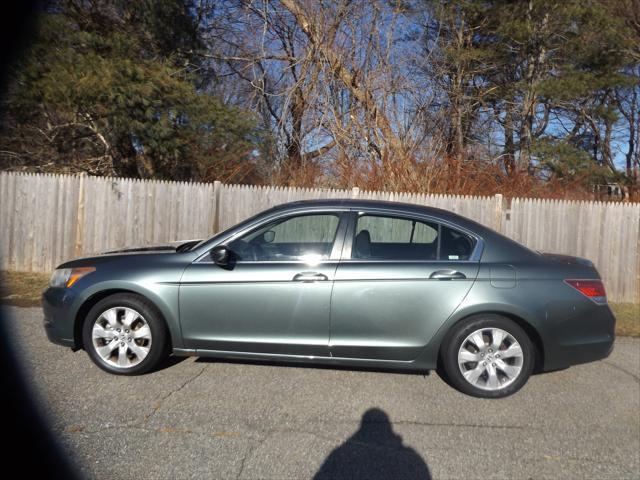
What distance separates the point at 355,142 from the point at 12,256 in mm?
7912

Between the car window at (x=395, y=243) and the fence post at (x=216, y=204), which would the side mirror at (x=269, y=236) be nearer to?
the car window at (x=395, y=243)

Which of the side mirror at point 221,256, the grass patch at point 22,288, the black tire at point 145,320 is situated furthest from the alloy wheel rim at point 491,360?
the grass patch at point 22,288

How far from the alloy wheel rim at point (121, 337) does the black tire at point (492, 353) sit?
2552 mm

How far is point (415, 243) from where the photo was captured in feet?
14.5

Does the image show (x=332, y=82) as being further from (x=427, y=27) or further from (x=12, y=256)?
(x=12, y=256)

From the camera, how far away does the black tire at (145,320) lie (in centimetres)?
404

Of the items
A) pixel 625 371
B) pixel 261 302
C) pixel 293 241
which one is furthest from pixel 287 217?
pixel 625 371

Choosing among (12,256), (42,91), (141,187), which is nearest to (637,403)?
(141,187)

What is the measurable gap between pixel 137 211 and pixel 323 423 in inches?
267

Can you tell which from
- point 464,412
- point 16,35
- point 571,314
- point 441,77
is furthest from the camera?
point 441,77

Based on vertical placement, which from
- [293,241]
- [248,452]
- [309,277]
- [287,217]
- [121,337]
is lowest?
[248,452]

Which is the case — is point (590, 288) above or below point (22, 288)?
above

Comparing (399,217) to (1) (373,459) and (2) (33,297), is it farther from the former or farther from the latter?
(2) (33,297)

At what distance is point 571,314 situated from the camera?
153 inches
